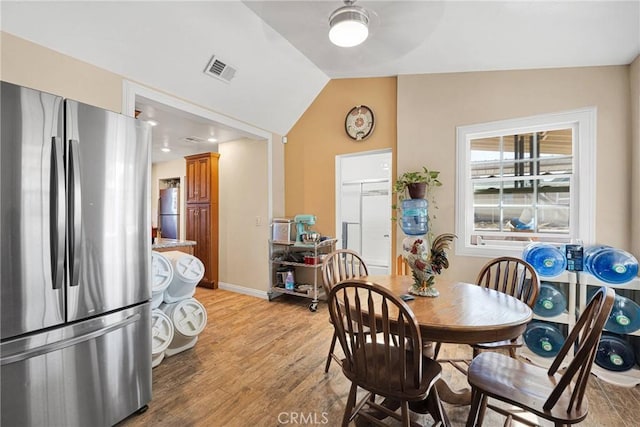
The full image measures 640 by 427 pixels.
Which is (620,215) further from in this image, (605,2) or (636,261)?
(605,2)

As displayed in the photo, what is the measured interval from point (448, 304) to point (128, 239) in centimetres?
200

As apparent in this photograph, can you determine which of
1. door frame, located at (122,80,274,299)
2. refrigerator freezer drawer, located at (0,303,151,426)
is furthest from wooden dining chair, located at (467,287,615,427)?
door frame, located at (122,80,274,299)

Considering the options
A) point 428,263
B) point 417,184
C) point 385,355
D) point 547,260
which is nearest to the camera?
point 385,355

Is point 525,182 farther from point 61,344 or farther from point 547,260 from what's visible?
point 61,344

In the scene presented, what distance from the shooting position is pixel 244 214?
14.6 feet

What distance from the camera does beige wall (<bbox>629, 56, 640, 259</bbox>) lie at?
7.64 feet

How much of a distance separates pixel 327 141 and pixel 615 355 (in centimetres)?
355

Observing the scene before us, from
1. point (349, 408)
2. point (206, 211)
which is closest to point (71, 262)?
point (349, 408)

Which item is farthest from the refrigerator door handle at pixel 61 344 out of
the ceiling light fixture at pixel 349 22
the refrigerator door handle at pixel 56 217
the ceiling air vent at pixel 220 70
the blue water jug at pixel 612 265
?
the blue water jug at pixel 612 265

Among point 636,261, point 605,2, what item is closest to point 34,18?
point 605,2

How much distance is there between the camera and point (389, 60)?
3.08 m

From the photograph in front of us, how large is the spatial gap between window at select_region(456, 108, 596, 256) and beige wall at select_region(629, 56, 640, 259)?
25 cm

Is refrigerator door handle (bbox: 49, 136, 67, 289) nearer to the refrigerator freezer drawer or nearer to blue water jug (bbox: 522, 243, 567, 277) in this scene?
the refrigerator freezer drawer

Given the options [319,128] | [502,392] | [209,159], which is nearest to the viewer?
[502,392]
